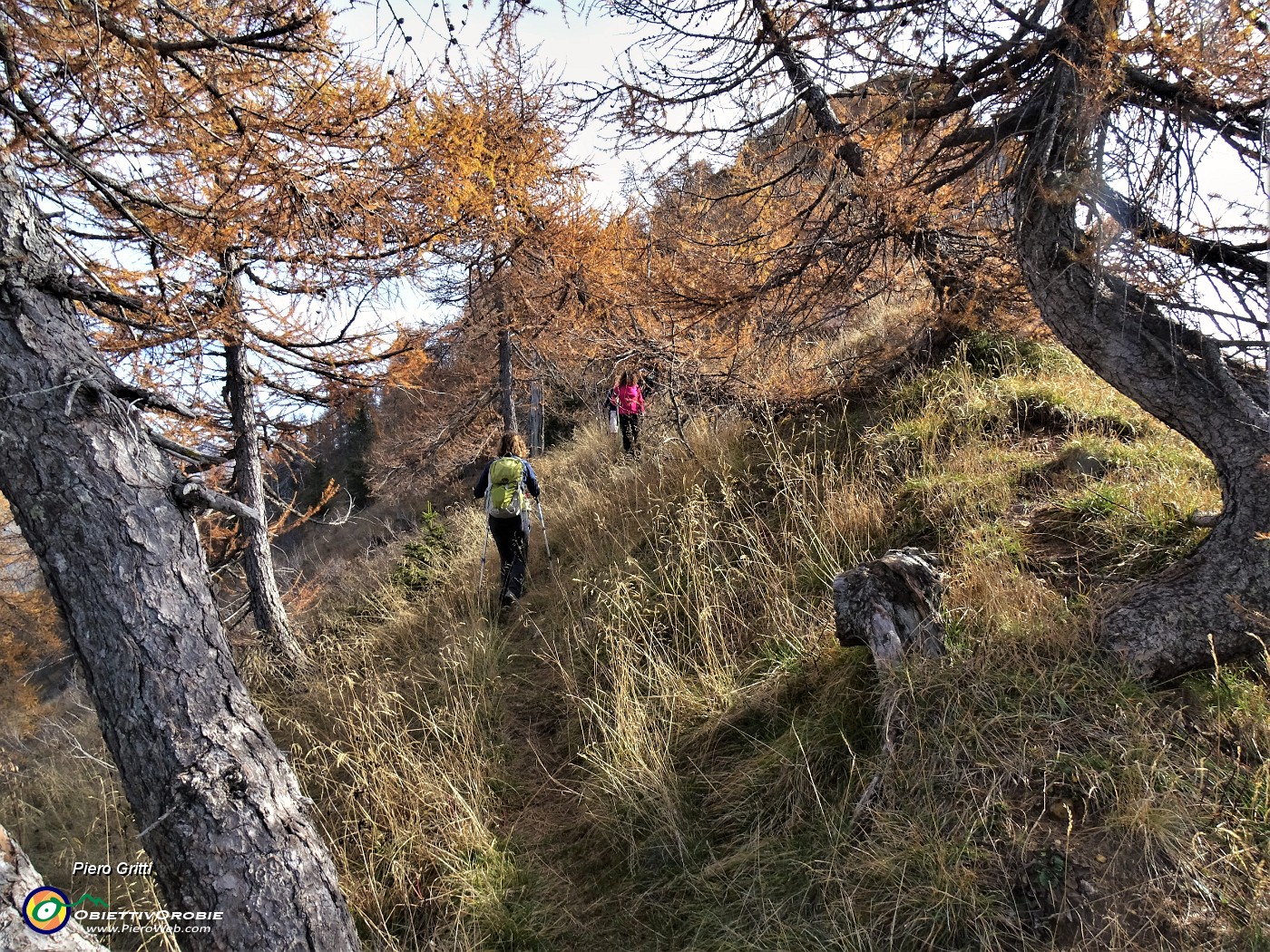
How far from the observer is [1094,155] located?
2930mm

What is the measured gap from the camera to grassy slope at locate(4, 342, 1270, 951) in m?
2.20

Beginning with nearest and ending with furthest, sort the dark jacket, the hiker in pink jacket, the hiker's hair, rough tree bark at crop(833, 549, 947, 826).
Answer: rough tree bark at crop(833, 549, 947, 826), the dark jacket, the hiker's hair, the hiker in pink jacket

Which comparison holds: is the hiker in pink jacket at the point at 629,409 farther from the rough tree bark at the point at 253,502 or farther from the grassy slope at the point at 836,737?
the rough tree bark at the point at 253,502

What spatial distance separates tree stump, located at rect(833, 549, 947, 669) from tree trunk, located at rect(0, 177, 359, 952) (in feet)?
8.56

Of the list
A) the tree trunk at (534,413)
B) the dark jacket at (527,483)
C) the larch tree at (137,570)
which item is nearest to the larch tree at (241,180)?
the larch tree at (137,570)

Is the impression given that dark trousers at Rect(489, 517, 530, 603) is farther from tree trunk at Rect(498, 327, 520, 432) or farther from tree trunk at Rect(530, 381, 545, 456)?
tree trunk at Rect(530, 381, 545, 456)

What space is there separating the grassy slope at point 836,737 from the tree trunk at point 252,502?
962 millimetres

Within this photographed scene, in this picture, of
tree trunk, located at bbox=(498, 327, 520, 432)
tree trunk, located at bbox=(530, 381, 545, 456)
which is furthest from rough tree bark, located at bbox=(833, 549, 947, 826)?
tree trunk, located at bbox=(530, 381, 545, 456)

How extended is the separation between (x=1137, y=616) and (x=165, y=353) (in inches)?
295

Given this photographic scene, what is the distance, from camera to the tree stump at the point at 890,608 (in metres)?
2.88

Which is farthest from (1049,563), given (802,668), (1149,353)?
(802,668)

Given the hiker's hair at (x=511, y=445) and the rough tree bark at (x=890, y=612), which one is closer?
the rough tree bark at (x=890, y=612)

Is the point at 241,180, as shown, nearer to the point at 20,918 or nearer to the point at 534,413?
the point at 20,918

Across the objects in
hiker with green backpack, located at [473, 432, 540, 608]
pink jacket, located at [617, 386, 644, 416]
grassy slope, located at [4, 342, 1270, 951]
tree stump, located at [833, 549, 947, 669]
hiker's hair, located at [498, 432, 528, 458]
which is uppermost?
hiker's hair, located at [498, 432, 528, 458]
